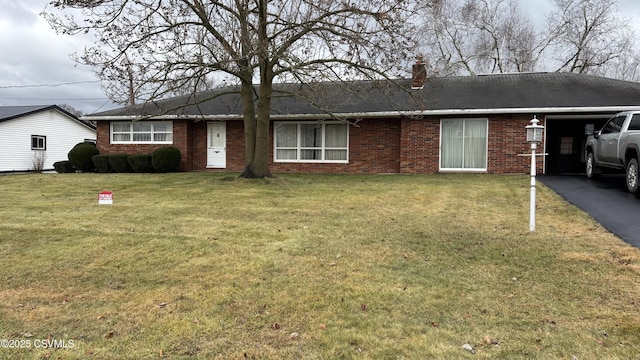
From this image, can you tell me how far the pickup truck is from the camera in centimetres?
961

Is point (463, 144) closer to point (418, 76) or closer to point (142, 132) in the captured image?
point (418, 76)

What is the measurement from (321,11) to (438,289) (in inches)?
382

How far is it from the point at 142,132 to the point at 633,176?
18.5 m

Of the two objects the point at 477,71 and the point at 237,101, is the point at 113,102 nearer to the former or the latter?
the point at 237,101

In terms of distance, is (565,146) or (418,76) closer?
(418,76)

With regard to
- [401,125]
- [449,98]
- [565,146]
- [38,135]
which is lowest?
[565,146]

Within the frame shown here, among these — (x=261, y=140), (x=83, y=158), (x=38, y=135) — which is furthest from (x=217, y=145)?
(x=38, y=135)

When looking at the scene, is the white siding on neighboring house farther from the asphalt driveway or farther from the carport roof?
the asphalt driveway

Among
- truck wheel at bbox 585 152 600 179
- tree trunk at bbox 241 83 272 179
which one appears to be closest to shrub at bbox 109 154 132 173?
tree trunk at bbox 241 83 272 179

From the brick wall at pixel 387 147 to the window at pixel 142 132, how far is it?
29 centimetres

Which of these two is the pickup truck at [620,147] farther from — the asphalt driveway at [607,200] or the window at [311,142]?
the window at [311,142]

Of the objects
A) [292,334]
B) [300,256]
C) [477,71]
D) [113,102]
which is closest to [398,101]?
[113,102]

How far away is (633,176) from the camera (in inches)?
379

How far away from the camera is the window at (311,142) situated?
17.8m
